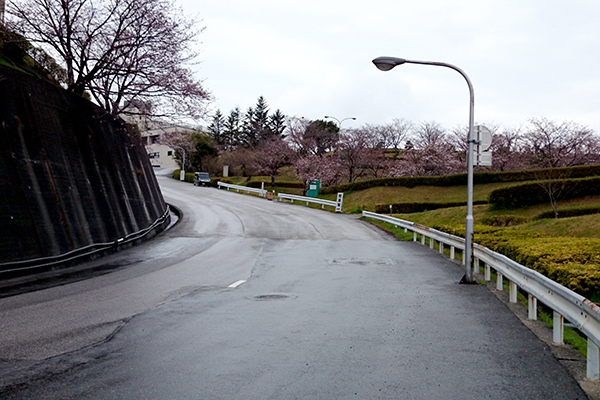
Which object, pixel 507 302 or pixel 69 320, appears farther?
pixel 507 302

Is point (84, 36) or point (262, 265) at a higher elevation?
point (84, 36)

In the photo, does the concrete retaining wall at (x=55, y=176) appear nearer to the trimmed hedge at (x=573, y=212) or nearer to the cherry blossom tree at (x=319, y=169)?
the trimmed hedge at (x=573, y=212)

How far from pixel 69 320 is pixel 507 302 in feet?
23.9

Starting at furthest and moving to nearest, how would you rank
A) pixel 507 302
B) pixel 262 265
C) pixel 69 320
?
pixel 262 265
pixel 507 302
pixel 69 320

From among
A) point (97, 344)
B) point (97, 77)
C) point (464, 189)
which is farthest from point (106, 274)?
point (464, 189)

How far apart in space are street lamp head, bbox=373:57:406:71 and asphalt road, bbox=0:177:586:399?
5137 millimetres

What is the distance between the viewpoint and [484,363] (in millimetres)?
5613

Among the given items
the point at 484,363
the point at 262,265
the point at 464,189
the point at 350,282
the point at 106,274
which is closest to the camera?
the point at 484,363

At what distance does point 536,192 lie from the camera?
2936 cm

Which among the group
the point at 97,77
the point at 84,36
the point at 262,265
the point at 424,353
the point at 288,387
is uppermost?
the point at 84,36

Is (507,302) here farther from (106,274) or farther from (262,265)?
(106,274)

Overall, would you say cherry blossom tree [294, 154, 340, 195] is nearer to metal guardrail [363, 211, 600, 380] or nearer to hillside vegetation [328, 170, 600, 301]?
hillside vegetation [328, 170, 600, 301]

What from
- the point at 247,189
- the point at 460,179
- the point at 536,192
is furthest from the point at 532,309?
the point at 247,189

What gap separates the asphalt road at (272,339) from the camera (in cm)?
479
